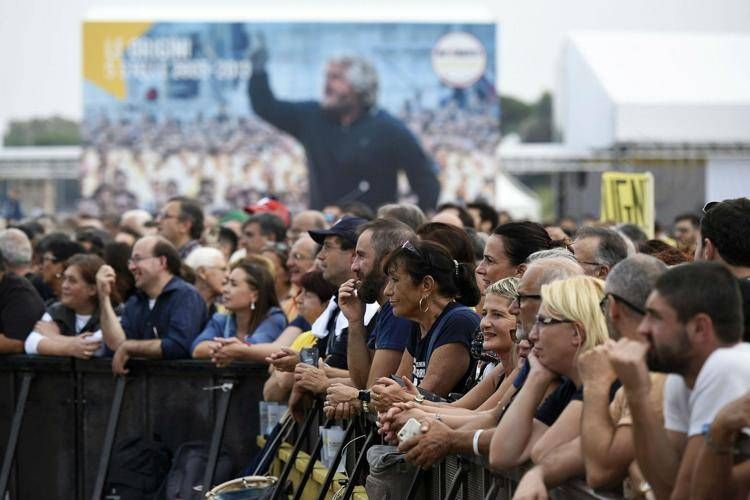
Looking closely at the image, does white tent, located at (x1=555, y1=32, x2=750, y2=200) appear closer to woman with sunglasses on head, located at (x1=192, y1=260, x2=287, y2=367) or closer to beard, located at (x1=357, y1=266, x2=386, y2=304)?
woman with sunglasses on head, located at (x1=192, y1=260, x2=287, y2=367)

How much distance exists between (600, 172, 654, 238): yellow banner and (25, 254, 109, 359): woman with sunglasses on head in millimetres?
4586

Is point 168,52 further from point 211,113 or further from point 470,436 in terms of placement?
point 470,436

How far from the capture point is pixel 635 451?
5.07 metres

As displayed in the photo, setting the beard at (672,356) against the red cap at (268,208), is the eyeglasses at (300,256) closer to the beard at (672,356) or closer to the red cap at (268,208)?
the red cap at (268,208)

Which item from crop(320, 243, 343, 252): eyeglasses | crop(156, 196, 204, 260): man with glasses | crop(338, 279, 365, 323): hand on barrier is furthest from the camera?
crop(156, 196, 204, 260): man with glasses

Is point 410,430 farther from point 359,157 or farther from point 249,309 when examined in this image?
point 359,157

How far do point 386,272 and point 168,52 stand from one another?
36.6 m

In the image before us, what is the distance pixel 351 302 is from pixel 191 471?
268 centimetres

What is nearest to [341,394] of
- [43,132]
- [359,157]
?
[359,157]

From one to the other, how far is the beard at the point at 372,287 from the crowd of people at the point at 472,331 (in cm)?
1

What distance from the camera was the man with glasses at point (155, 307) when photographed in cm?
1159

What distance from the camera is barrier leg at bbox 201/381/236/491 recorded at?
35.5 ft

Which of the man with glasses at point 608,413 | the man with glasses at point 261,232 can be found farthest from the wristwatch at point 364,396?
the man with glasses at point 261,232

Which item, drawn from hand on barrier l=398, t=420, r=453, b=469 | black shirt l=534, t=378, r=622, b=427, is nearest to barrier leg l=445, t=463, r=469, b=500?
hand on barrier l=398, t=420, r=453, b=469
